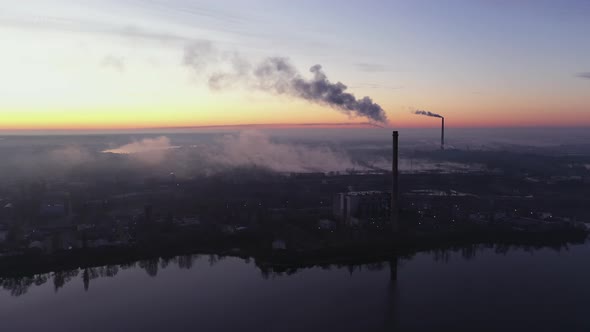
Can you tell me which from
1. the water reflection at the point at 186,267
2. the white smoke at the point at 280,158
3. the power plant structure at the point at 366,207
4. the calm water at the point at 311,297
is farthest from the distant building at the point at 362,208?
the white smoke at the point at 280,158

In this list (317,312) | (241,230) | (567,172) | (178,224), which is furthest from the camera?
(567,172)

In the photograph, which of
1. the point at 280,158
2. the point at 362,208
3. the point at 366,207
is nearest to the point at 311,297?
the point at 362,208

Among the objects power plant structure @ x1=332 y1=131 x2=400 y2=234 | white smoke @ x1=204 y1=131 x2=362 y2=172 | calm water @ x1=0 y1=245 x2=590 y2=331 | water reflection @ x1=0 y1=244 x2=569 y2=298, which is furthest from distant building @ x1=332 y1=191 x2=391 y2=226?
white smoke @ x1=204 y1=131 x2=362 y2=172

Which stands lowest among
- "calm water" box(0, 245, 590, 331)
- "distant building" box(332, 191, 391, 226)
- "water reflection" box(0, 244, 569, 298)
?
"calm water" box(0, 245, 590, 331)

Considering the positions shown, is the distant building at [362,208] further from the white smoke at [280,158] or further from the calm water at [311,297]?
the white smoke at [280,158]

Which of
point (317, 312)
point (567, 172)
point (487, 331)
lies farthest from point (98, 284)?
point (567, 172)

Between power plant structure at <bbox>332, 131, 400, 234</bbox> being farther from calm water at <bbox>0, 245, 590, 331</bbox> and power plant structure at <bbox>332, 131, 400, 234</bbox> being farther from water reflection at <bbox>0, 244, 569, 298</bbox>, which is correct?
calm water at <bbox>0, 245, 590, 331</bbox>

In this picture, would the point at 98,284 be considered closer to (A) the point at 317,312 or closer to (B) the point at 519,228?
(A) the point at 317,312
